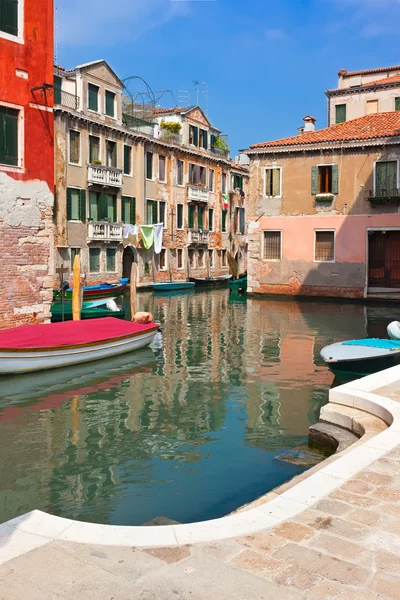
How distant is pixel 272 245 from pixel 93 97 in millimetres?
10247

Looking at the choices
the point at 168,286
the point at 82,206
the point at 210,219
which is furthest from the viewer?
the point at 210,219

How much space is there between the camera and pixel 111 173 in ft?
89.3

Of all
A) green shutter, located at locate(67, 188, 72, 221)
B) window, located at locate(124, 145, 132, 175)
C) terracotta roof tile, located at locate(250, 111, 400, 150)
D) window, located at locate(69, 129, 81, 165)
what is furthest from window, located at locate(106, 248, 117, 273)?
terracotta roof tile, located at locate(250, 111, 400, 150)

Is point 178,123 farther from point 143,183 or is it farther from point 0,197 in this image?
point 0,197

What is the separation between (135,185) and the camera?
2972 centimetres

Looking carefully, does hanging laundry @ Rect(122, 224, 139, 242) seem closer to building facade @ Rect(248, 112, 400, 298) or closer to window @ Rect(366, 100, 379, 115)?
building facade @ Rect(248, 112, 400, 298)

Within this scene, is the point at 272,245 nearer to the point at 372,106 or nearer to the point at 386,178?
the point at 386,178

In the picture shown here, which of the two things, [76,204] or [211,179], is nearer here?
[76,204]

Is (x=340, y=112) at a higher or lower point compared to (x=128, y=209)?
higher

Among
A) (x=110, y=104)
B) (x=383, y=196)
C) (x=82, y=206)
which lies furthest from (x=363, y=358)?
(x=110, y=104)

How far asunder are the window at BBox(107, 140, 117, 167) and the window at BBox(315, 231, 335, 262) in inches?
404

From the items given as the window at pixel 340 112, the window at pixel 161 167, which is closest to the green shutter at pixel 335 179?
the window at pixel 340 112

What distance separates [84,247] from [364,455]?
74.0 ft

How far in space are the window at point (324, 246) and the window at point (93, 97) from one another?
36.9 feet
